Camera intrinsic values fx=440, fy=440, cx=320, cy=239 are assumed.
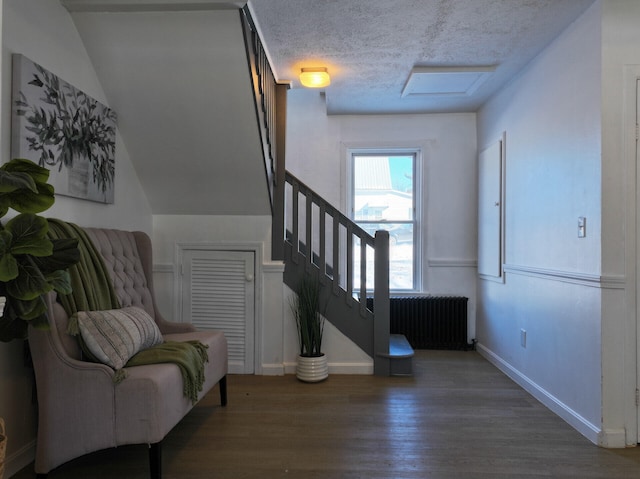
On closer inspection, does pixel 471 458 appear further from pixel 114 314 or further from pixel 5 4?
pixel 5 4

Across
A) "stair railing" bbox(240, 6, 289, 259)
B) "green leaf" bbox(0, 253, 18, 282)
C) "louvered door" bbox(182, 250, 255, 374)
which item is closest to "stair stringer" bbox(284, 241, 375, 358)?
"stair railing" bbox(240, 6, 289, 259)

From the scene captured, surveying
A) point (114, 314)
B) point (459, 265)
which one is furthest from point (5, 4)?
point (459, 265)

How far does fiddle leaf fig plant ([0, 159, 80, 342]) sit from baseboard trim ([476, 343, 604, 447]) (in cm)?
278

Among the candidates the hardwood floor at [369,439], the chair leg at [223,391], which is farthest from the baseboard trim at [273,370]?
the chair leg at [223,391]

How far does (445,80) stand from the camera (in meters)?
3.71

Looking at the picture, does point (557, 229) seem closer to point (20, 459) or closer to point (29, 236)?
point (29, 236)

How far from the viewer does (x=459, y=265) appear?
4.64 m

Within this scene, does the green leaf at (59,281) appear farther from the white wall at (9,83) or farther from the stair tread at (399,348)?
the stair tread at (399,348)

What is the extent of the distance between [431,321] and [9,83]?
3.93 m

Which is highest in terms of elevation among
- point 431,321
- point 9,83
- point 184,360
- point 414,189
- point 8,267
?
point 9,83

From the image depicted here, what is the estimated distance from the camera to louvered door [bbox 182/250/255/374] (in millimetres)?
3680

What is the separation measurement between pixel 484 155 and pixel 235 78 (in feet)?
8.82

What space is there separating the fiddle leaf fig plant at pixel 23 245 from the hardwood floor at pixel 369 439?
0.97m

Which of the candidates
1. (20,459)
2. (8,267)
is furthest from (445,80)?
(20,459)
